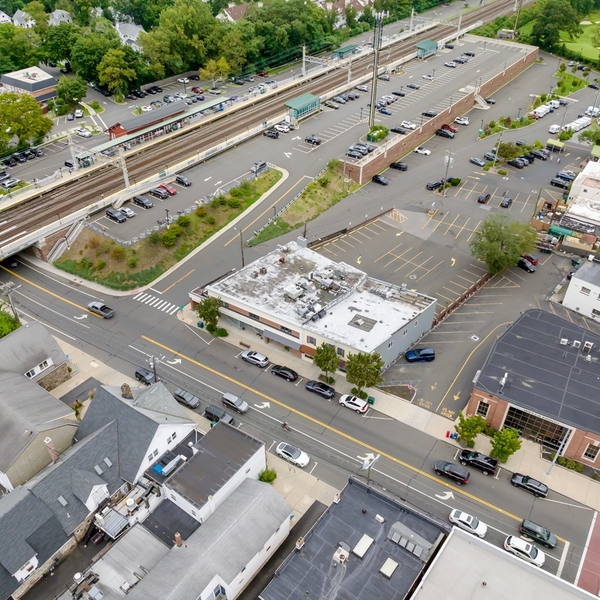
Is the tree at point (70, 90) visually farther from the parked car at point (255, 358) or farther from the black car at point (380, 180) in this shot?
the parked car at point (255, 358)

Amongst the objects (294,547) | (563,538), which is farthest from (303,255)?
(563,538)

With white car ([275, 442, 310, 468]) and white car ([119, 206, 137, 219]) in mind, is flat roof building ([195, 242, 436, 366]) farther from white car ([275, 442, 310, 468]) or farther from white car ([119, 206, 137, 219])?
white car ([119, 206, 137, 219])

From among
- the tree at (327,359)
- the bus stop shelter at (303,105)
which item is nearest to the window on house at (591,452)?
the tree at (327,359)

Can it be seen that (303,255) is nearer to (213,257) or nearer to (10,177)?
(213,257)

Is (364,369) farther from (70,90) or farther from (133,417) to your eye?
(70,90)

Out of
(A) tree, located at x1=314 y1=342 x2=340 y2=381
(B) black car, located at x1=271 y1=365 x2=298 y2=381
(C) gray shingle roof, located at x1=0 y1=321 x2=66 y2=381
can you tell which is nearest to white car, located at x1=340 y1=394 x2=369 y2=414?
(A) tree, located at x1=314 y1=342 x2=340 y2=381

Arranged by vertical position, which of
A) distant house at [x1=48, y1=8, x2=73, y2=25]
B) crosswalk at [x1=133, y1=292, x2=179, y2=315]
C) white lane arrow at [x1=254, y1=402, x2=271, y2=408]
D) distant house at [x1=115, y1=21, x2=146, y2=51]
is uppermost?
distant house at [x1=48, y1=8, x2=73, y2=25]
